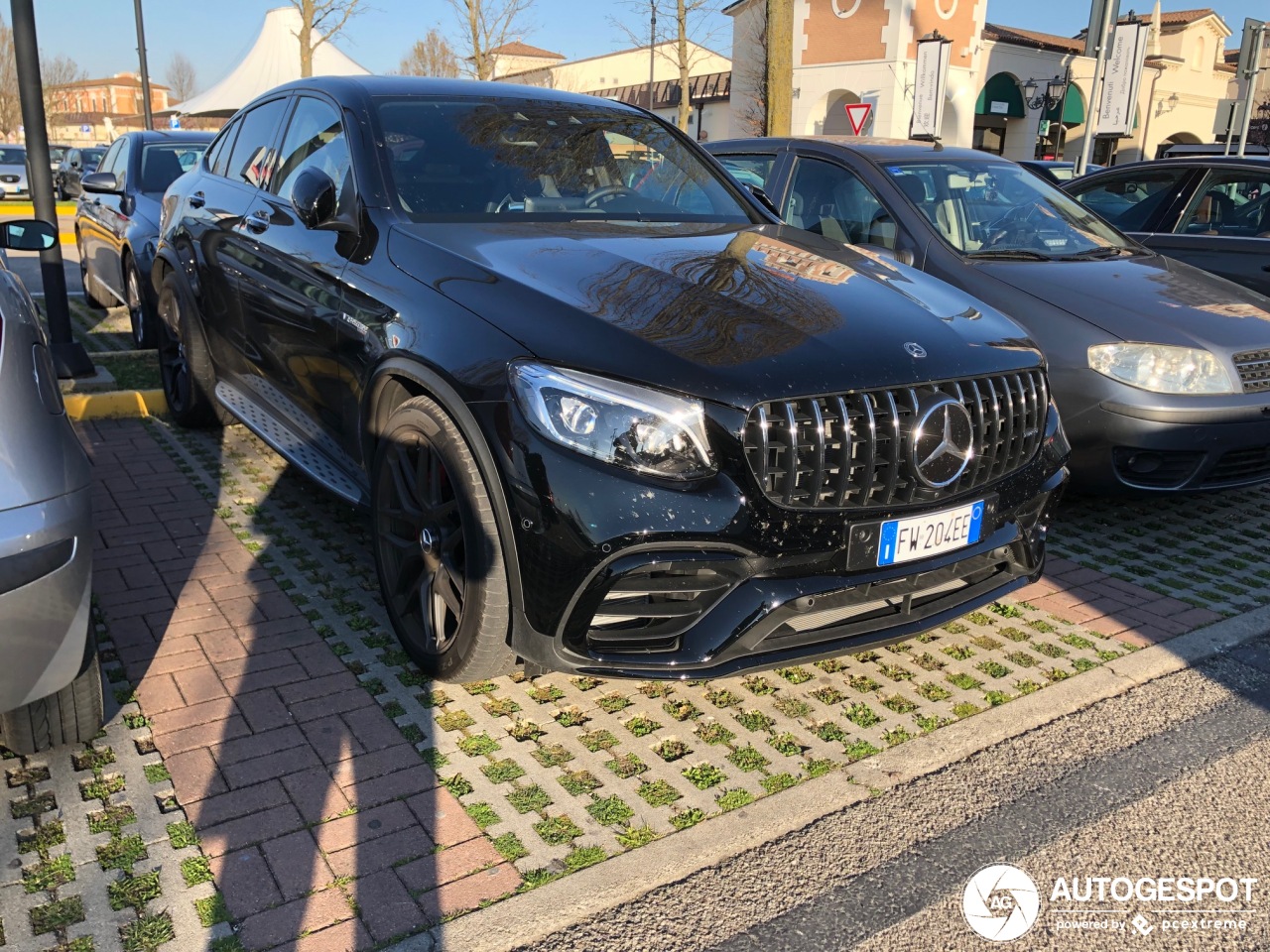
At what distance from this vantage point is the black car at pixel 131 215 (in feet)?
23.0

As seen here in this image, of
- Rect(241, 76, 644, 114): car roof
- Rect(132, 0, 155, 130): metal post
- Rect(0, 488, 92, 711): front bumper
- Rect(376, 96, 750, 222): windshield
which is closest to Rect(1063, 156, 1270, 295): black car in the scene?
Rect(376, 96, 750, 222): windshield

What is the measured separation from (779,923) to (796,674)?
4.01 feet

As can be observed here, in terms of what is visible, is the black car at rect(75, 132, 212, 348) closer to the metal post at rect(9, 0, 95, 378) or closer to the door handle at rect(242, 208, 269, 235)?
the metal post at rect(9, 0, 95, 378)

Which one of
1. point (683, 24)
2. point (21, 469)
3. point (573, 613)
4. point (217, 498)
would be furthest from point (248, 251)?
point (683, 24)

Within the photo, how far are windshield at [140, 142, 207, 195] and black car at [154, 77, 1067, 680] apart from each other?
4322mm

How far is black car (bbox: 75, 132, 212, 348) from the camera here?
700cm

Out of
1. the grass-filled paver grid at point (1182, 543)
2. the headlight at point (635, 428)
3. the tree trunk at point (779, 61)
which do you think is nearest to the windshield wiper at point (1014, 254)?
the grass-filled paver grid at point (1182, 543)

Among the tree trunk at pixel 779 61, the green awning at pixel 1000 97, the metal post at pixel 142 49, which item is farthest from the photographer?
the green awning at pixel 1000 97

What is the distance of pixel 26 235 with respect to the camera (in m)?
3.60

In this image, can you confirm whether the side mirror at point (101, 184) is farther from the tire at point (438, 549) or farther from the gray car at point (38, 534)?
the gray car at point (38, 534)

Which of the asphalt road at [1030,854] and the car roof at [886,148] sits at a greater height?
the car roof at [886,148]

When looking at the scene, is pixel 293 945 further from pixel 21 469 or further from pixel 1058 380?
pixel 1058 380

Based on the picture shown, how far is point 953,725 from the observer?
3246mm

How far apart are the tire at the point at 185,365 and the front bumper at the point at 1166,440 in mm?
4032
